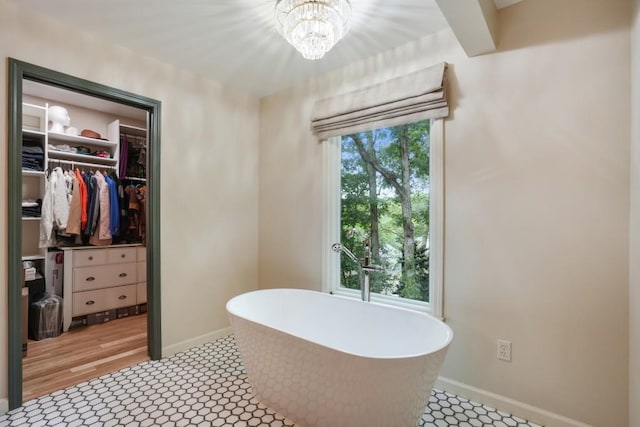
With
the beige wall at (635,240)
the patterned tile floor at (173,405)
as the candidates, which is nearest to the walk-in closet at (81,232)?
the patterned tile floor at (173,405)

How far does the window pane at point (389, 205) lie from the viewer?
2.25 m

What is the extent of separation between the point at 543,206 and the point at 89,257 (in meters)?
4.02

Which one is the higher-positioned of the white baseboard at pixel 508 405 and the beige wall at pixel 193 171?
the beige wall at pixel 193 171

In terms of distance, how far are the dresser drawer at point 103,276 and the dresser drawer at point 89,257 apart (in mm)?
52

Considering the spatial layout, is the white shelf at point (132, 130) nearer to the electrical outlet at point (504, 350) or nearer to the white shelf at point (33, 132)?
the white shelf at point (33, 132)

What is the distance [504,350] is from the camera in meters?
1.80

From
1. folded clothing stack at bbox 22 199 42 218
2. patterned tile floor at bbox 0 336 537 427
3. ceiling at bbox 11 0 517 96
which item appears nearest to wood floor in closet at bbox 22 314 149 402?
patterned tile floor at bbox 0 336 537 427

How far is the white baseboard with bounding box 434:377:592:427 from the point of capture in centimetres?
163

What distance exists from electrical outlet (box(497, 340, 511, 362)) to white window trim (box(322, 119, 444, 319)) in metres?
0.35

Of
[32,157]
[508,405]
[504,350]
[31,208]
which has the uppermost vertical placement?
[32,157]

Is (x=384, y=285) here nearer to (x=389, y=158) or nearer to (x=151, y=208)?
(x=389, y=158)

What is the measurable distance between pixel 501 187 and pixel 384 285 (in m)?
1.09

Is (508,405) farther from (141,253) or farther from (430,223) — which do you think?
(141,253)

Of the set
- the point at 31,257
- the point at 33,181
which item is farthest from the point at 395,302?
the point at 33,181
